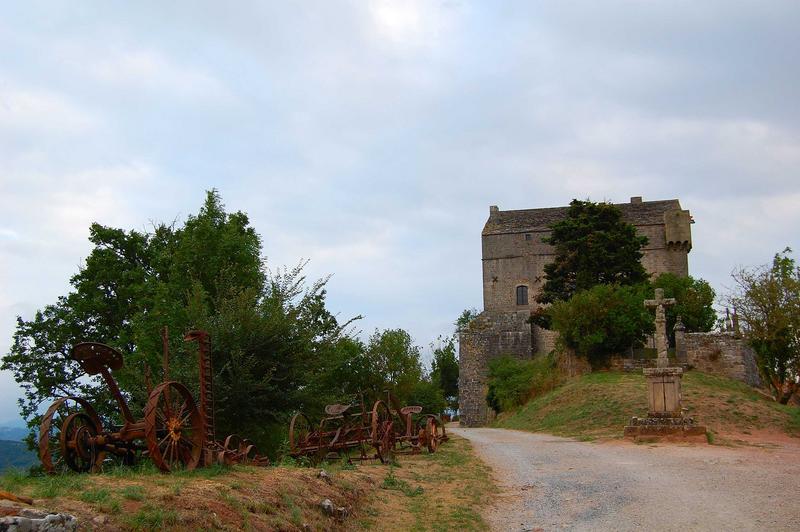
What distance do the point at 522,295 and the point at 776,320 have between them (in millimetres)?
27015

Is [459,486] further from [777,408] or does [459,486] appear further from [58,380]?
[58,380]

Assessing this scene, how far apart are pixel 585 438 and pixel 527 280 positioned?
30851 millimetres

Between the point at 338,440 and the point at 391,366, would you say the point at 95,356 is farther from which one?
the point at 391,366

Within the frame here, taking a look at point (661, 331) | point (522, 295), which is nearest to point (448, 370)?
point (522, 295)

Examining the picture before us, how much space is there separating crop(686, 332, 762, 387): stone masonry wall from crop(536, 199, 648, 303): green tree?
20.1 ft

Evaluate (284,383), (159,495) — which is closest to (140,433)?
(159,495)

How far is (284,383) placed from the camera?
59.5 feet

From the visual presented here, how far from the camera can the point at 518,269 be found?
5259 centimetres

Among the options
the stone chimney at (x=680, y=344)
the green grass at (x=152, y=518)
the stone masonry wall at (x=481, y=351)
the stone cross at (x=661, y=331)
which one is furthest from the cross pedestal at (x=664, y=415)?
the stone masonry wall at (x=481, y=351)

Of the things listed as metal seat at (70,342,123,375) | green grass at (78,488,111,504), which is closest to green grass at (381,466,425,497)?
metal seat at (70,342,123,375)

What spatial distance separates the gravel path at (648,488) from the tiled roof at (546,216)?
3480cm

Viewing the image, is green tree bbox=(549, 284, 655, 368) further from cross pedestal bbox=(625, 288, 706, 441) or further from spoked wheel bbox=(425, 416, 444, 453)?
spoked wheel bbox=(425, 416, 444, 453)

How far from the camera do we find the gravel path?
30.5 ft

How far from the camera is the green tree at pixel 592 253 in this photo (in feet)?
128
